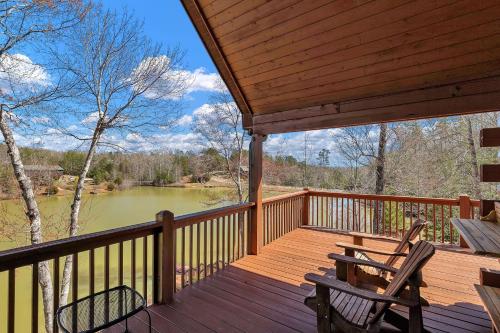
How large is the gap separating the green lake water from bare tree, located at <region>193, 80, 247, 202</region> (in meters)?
1.42

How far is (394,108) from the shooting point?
129 inches

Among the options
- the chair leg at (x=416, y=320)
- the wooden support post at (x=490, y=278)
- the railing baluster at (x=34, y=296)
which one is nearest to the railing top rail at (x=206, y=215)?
the railing baluster at (x=34, y=296)

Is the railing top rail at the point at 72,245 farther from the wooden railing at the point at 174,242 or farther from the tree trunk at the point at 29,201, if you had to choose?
the tree trunk at the point at 29,201

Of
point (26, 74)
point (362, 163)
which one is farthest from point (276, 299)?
point (362, 163)

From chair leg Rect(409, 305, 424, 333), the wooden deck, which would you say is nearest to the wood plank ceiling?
the wooden deck

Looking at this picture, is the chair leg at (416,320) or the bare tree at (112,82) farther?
the bare tree at (112,82)

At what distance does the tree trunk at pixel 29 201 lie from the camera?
5852mm

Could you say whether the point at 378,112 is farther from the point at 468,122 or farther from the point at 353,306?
the point at 468,122

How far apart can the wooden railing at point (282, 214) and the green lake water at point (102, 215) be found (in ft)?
14.2

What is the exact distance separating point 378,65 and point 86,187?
27.7ft

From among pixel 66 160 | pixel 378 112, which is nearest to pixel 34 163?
pixel 66 160

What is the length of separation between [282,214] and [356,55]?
3.41 metres

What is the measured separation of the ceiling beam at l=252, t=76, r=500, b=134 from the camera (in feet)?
9.07

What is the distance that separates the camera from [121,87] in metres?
7.99
